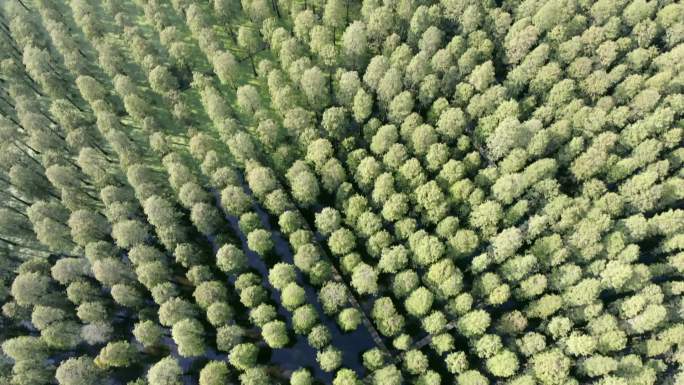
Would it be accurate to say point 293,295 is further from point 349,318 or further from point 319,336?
point 349,318

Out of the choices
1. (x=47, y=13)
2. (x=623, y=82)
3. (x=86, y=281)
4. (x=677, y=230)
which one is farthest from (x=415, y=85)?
(x=47, y=13)

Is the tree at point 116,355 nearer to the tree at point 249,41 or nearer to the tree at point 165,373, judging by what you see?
the tree at point 165,373

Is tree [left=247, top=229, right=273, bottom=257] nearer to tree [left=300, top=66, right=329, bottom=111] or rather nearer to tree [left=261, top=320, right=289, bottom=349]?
tree [left=261, top=320, right=289, bottom=349]

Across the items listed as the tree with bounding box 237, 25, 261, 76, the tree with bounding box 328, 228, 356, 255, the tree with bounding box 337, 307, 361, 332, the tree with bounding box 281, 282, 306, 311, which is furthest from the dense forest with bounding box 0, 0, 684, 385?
the tree with bounding box 237, 25, 261, 76

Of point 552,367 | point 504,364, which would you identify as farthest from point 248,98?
point 552,367

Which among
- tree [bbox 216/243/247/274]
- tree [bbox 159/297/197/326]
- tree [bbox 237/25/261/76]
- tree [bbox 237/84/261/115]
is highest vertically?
tree [bbox 237/25/261/76]

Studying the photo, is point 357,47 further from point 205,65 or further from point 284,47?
point 205,65
